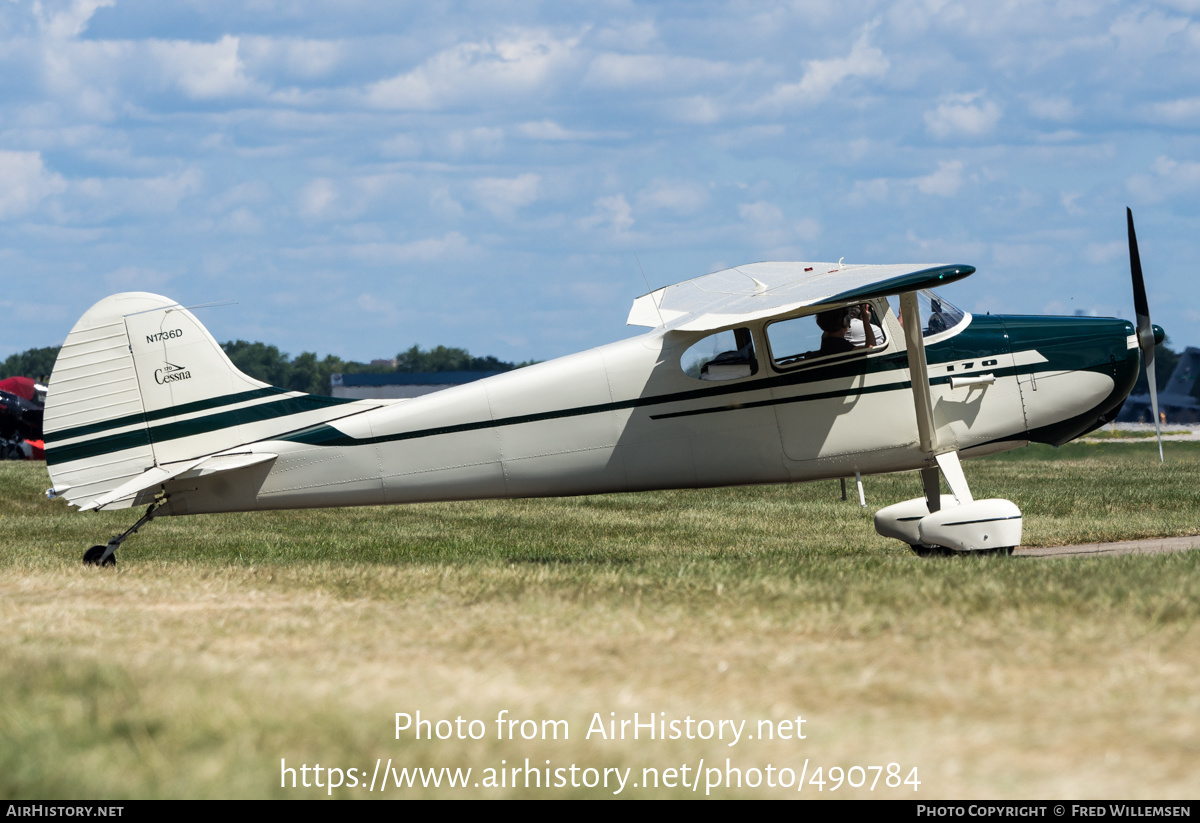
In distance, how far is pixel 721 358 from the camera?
35.0 feet

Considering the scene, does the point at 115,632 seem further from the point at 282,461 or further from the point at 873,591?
the point at 873,591

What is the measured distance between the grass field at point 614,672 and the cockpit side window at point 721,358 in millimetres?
1754

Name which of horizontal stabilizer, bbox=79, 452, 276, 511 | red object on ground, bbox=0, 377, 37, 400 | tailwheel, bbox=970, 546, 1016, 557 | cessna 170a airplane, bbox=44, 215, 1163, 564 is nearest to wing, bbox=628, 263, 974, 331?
cessna 170a airplane, bbox=44, 215, 1163, 564

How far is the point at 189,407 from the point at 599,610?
5653 millimetres

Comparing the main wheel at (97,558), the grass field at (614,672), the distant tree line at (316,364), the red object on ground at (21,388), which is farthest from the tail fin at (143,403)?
the distant tree line at (316,364)

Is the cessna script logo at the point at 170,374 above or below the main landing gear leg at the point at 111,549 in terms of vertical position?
above

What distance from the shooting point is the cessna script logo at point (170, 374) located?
36.4 ft

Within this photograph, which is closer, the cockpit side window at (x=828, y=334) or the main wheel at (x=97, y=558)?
the cockpit side window at (x=828, y=334)

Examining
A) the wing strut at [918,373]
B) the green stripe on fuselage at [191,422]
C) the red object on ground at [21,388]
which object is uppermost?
the red object on ground at [21,388]

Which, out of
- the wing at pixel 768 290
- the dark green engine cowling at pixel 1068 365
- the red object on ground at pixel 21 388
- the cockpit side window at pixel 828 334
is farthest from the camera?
the red object on ground at pixel 21 388

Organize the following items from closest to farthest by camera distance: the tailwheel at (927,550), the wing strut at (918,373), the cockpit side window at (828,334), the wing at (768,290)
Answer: the wing at (768,290)
the wing strut at (918,373)
the cockpit side window at (828,334)
the tailwheel at (927,550)

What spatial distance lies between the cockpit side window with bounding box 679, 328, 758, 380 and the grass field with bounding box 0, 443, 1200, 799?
69.1 inches

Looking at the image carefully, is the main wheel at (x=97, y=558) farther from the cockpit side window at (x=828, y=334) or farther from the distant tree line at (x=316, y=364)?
the distant tree line at (x=316, y=364)

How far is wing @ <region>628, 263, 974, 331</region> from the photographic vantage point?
379 inches
